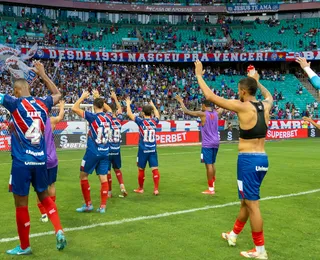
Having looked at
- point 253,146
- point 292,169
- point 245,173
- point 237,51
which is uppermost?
point 237,51

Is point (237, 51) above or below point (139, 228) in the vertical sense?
above

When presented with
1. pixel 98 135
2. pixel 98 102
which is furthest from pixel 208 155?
pixel 98 102

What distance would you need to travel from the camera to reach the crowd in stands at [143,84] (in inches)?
1494

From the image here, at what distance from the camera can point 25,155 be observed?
5.77 metres

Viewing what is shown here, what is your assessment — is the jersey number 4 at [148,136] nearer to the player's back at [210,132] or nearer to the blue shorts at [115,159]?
the blue shorts at [115,159]

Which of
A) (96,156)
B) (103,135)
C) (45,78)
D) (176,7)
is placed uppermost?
(176,7)

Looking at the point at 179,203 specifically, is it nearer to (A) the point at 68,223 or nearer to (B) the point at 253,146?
(A) the point at 68,223

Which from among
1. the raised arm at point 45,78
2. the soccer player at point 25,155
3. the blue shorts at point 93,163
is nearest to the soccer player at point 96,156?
the blue shorts at point 93,163

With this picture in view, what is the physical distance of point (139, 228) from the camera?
730 centimetres

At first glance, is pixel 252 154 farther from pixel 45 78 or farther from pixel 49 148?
pixel 49 148

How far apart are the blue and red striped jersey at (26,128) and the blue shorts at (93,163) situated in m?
2.67

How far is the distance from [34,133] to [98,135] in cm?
289

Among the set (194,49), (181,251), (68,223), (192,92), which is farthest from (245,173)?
(194,49)

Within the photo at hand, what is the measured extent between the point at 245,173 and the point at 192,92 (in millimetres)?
39293
